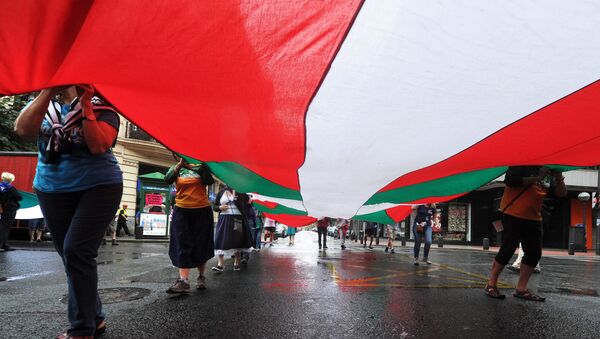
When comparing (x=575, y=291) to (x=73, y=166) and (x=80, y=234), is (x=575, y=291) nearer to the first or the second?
(x=80, y=234)

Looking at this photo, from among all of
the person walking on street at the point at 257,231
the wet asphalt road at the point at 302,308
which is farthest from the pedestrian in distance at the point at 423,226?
the person walking on street at the point at 257,231

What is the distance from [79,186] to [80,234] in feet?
0.96

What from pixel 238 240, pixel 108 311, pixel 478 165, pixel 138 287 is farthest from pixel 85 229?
pixel 238 240

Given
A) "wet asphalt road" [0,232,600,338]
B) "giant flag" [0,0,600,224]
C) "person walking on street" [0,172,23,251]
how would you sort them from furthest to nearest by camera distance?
1. "person walking on street" [0,172,23,251]
2. "wet asphalt road" [0,232,600,338]
3. "giant flag" [0,0,600,224]

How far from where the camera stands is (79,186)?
240 centimetres

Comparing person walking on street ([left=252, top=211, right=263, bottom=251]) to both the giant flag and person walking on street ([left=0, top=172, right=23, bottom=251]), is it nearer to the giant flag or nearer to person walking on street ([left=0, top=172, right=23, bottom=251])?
person walking on street ([left=0, top=172, right=23, bottom=251])

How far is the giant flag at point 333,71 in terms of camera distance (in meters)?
1.74

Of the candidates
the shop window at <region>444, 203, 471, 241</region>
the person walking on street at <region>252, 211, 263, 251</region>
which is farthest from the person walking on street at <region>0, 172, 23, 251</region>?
the shop window at <region>444, 203, 471, 241</region>

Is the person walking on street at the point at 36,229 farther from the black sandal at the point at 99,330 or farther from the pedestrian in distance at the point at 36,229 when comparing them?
the black sandal at the point at 99,330

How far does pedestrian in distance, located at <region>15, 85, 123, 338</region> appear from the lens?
2.32 metres

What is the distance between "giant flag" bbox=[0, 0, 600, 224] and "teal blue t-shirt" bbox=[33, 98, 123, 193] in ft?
1.01

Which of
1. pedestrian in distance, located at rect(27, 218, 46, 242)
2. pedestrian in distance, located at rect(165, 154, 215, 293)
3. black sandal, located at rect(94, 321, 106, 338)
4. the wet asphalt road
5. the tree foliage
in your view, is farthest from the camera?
the tree foliage

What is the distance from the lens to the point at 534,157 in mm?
3309

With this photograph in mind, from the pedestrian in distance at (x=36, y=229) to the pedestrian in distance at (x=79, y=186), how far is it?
38.4 ft
